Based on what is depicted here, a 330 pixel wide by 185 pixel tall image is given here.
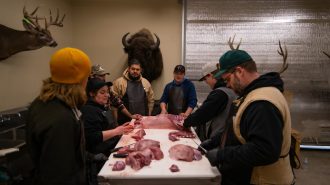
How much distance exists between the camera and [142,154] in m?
2.16

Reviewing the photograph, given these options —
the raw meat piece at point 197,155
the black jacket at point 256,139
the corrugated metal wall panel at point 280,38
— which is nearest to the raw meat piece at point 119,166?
the raw meat piece at point 197,155

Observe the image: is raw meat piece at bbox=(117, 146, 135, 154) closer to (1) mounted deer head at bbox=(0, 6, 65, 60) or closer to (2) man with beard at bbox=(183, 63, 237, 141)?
(2) man with beard at bbox=(183, 63, 237, 141)

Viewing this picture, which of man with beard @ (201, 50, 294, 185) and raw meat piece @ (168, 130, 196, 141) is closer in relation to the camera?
man with beard @ (201, 50, 294, 185)

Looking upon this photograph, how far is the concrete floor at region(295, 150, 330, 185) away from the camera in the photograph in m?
4.12

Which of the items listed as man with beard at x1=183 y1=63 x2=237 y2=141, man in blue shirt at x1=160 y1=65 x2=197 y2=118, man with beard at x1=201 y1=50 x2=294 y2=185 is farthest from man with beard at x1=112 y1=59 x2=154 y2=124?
man with beard at x1=201 y1=50 x2=294 y2=185

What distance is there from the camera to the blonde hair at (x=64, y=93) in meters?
1.52

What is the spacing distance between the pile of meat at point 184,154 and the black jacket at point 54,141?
3.01 feet

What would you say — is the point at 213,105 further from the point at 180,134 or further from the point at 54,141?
the point at 54,141

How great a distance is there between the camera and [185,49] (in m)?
5.69

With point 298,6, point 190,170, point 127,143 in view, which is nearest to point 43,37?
point 127,143

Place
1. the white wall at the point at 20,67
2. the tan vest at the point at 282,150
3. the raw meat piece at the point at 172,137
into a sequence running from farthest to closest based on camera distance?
the white wall at the point at 20,67
the raw meat piece at the point at 172,137
the tan vest at the point at 282,150

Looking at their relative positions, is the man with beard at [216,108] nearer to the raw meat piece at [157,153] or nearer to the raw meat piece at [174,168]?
the raw meat piece at [157,153]

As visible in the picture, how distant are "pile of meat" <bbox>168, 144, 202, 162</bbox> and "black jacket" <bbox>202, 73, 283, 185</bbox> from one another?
0.45 metres

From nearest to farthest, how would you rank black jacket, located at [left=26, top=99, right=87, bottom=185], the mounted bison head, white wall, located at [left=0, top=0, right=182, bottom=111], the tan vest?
black jacket, located at [left=26, top=99, right=87, bottom=185], the tan vest, the mounted bison head, white wall, located at [left=0, top=0, right=182, bottom=111]
